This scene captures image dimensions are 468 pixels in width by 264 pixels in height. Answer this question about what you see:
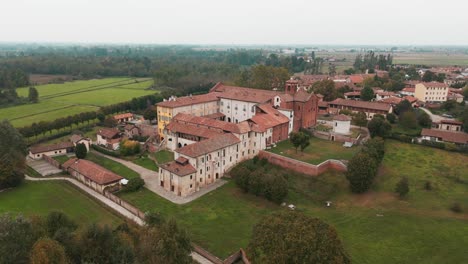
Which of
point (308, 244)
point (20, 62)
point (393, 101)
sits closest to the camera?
point (308, 244)

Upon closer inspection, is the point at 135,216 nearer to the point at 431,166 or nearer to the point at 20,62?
the point at 431,166

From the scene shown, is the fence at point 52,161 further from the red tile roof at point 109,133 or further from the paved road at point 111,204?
the red tile roof at point 109,133

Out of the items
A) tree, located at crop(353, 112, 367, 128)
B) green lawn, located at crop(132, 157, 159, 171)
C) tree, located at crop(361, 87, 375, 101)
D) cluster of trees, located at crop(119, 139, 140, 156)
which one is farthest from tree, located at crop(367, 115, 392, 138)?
cluster of trees, located at crop(119, 139, 140, 156)

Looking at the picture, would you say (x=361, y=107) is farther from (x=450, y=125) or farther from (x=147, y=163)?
(x=147, y=163)

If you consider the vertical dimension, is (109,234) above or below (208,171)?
above

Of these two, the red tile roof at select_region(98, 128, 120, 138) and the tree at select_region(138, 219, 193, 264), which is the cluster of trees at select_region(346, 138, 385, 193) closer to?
the tree at select_region(138, 219, 193, 264)

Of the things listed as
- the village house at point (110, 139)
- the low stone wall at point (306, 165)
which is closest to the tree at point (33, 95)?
the village house at point (110, 139)

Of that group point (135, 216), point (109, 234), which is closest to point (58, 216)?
point (109, 234)

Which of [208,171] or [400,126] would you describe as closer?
[208,171]
